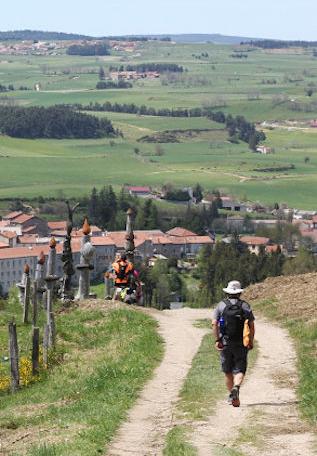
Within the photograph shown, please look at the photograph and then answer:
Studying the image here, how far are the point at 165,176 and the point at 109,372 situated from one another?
140730mm

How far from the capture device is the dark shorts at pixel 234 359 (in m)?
14.3

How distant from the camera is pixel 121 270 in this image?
2348 cm

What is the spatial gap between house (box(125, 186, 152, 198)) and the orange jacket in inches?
4408

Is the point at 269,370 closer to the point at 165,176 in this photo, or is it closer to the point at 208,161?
the point at 165,176

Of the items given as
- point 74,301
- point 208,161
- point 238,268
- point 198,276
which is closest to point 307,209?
point 208,161

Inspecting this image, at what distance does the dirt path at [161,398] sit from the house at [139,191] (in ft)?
379

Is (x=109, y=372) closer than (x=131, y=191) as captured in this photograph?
Yes

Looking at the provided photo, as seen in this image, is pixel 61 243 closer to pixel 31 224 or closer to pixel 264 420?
pixel 31 224

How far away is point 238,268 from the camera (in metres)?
65.0

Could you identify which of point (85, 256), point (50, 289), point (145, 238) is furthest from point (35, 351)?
point (145, 238)

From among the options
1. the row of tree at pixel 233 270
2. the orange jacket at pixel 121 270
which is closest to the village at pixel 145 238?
the row of tree at pixel 233 270

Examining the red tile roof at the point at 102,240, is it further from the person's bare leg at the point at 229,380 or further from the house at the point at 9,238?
the person's bare leg at the point at 229,380

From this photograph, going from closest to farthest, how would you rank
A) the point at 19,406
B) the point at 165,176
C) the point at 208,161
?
the point at 19,406 → the point at 165,176 → the point at 208,161

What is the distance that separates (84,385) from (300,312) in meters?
7.08
